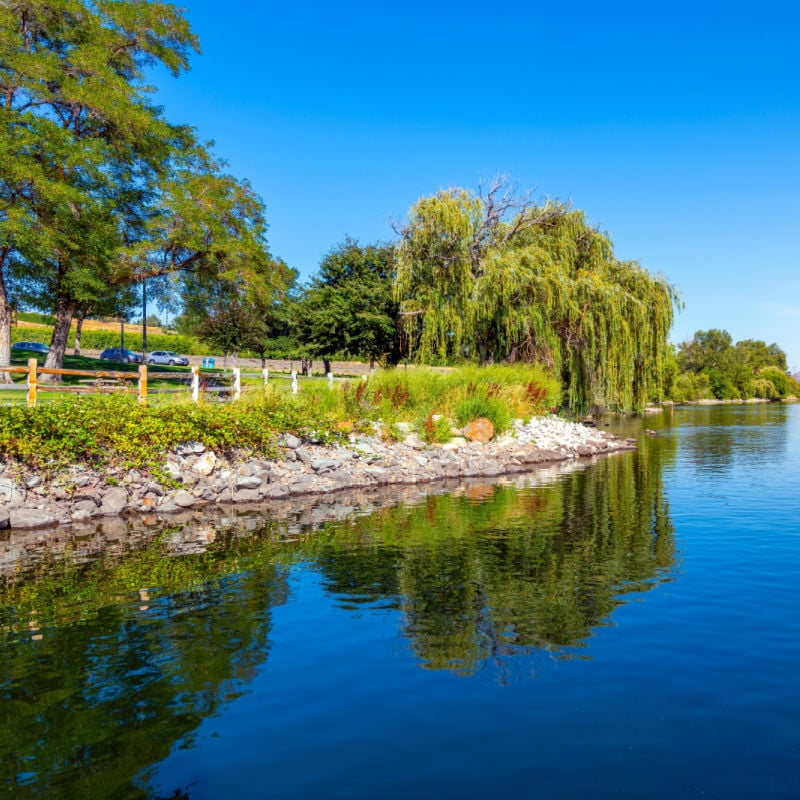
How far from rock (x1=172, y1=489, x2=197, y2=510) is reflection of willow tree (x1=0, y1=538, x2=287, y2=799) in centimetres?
427

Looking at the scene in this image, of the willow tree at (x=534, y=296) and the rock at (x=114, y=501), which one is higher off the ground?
the willow tree at (x=534, y=296)

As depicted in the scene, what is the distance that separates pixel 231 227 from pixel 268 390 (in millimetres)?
21776

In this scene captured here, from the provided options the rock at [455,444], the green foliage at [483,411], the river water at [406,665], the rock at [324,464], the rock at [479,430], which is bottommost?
the river water at [406,665]

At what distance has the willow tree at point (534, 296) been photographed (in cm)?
2883

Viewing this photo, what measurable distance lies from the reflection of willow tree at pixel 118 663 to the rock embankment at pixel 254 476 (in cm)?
389

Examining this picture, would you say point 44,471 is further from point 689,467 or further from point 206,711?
point 689,467

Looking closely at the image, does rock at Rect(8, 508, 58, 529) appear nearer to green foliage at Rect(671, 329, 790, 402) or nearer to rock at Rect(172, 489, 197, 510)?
rock at Rect(172, 489, 197, 510)

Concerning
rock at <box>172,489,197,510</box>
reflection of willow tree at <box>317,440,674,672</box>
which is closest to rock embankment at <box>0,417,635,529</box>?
rock at <box>172,489,197,510</box>

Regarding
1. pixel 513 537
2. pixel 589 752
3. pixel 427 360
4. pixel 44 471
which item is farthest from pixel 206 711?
pixel 427 360

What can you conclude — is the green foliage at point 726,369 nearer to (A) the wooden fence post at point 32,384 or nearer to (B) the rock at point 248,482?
(B) the rock at point 248,482

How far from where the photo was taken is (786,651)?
6660 mm

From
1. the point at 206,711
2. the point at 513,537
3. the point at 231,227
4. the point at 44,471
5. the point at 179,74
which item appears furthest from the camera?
the point at 231,227

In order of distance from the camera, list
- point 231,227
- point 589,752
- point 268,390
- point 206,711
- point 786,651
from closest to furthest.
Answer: point 589,752, point 206,711, point 786,651, point 268,390, point 231,227

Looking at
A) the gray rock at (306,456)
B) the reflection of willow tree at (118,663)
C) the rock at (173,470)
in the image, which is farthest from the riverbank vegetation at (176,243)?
the reflection of willow tree at (118,663)
